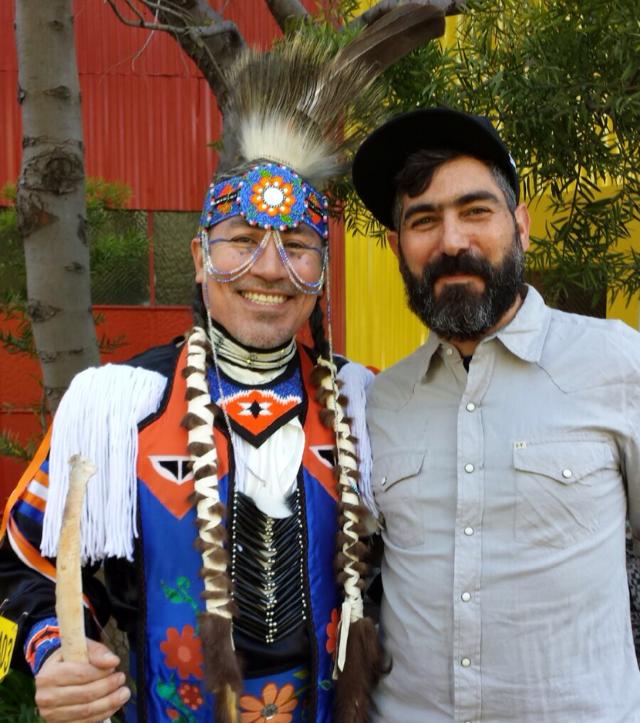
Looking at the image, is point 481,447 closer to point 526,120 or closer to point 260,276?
point 260,276

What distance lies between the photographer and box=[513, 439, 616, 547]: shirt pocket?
5.90ft

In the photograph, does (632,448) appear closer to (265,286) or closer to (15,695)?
(265,286)

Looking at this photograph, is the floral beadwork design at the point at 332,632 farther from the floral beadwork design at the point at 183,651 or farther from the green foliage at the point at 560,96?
the green foliage at the point at 560,96

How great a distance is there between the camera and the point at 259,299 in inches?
84.0

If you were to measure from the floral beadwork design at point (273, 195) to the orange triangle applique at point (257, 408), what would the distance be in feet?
→ 1.59

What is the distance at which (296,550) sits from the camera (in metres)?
2.01

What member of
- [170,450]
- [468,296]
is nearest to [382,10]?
[468,296]

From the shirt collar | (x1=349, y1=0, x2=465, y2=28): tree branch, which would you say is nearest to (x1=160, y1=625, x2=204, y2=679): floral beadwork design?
the shirt collar

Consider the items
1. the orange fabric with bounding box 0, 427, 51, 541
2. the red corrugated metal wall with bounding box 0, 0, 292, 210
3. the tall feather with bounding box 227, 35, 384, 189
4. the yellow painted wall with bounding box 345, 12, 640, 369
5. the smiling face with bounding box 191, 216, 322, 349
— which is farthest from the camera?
the yellow painted wall with bounding box 345, 12, 640, 369

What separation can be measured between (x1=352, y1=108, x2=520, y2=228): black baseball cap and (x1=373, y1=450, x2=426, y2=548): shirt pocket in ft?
2.45

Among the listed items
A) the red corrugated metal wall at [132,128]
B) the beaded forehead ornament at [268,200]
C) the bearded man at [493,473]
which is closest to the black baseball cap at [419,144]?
the bearded man at [493,473]

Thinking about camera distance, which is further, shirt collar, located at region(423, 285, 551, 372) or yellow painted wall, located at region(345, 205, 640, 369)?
yellow painted wall, located at region(345, 205, 640, 369)

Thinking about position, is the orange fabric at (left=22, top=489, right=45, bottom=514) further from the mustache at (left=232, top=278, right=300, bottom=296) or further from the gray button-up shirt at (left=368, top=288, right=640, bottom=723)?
the gray button-up shirt at (left=368, top=288, right=640, bottom=723)

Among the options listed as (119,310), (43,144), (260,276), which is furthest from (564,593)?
(119,310)
